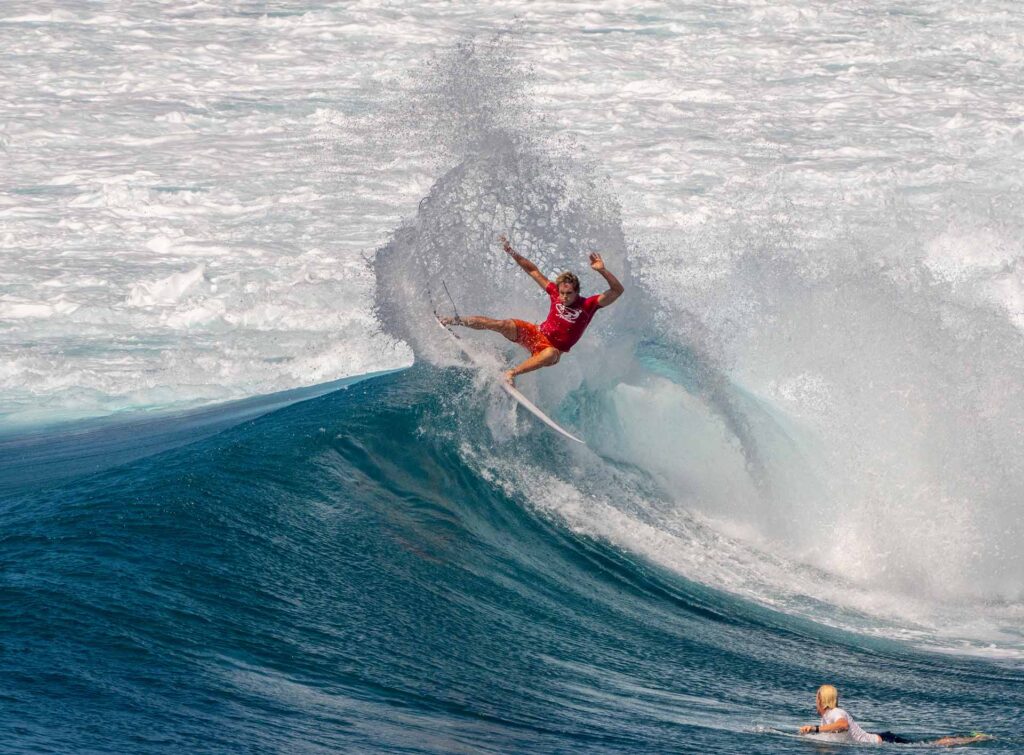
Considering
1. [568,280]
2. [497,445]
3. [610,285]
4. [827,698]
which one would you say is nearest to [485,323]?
[568,280]

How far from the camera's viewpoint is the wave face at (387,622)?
6141 mm

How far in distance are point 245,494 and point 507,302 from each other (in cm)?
417

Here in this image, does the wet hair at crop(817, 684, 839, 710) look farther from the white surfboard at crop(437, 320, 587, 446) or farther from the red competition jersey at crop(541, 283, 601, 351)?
the white surfboard at crop(437, 320, 587, 446)

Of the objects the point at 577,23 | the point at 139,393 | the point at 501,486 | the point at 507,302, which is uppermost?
the point at 577,23

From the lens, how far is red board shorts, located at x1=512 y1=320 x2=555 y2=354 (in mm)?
10047

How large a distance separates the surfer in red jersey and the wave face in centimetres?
146

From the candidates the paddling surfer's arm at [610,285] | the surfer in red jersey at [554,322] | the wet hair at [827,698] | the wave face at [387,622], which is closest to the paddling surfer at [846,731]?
the wet hair at [827,698]

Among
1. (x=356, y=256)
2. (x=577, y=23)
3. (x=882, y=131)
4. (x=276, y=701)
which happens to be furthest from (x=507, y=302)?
(x=577, y=23)

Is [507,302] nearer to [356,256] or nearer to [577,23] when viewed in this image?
[356,256]

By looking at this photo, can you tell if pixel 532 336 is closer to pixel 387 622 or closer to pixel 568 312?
pixel 568 312

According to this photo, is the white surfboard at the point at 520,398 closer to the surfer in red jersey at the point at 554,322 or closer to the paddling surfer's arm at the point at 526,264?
the surfer in red jersey at the point at 554,322

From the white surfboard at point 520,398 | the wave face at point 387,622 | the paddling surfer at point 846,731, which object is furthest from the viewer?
the white surfboard at point 520,398

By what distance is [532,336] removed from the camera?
33.3 ft

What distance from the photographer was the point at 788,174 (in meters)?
27.9
